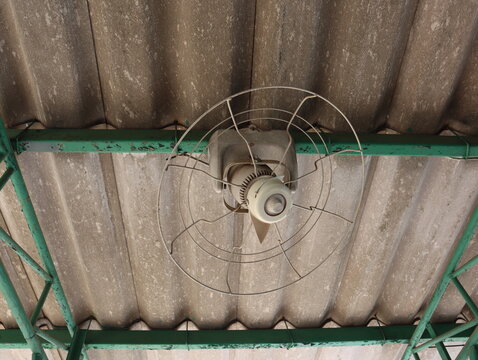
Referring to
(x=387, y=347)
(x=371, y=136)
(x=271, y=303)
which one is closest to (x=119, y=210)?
(x=271, y=303)

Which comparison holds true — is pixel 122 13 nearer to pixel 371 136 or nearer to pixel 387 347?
pixel 371 136

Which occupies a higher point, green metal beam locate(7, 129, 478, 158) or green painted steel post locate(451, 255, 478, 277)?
green metal beam locate(7, 129, 478, 158)

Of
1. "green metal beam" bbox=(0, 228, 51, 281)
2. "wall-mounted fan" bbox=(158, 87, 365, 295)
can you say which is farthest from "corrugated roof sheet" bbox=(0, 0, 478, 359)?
"green metal beam" bbox=(0, 228, 51, 281)

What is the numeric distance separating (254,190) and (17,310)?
185cm

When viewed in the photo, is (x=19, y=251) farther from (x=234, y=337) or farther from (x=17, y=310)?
(x=234, y=337)

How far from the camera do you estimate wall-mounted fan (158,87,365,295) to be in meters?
2.13

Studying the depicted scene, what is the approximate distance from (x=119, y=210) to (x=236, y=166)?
133cm

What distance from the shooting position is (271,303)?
3777 millimetres

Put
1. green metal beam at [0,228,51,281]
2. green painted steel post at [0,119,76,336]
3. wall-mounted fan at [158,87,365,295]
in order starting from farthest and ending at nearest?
green metal beam at [0,228,51,281]
green painted steel post at [0,119,76,336]
wall-mounted fan at [158,87,365,295]

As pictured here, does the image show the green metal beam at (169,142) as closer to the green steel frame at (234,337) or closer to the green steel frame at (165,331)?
the green steel frame at (165,331)

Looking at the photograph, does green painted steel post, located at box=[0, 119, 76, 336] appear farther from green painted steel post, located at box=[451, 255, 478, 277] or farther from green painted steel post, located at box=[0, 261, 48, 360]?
green painted steel post, located at box=[451, 255, 478, 277]

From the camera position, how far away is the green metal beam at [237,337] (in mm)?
3643

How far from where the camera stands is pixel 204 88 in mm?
2547

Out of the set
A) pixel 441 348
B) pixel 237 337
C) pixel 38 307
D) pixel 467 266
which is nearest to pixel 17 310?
pixel 38 307
